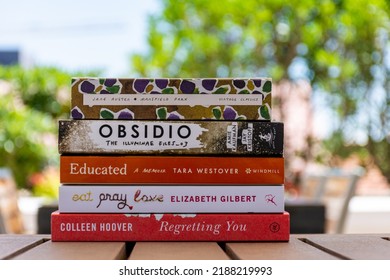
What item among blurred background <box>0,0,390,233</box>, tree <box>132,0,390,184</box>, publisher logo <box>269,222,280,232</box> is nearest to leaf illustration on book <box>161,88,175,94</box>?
publisher logo <box>269,222,280,232</box>

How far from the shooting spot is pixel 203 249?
0.90 m

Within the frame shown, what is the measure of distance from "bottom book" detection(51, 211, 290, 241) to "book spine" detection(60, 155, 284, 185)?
5 centimetres

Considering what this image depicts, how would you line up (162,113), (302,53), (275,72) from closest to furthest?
(162,113), (275,72), (302,53)

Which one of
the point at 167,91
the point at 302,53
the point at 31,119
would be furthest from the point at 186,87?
the point at 302,53

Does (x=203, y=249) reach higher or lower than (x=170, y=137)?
lower

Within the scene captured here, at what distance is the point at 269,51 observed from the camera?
709 centimetres

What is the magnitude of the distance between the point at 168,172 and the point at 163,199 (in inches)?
1.6

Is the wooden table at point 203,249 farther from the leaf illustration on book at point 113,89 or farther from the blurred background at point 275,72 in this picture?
the blurred background at point 275,72

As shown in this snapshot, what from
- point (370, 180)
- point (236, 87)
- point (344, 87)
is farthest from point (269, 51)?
point (236, 87)

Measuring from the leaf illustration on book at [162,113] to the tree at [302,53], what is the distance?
5058 millimetres

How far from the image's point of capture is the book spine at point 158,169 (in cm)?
99

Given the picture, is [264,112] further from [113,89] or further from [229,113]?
[113,89]
